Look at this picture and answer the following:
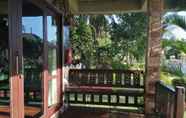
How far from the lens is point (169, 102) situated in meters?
3.59

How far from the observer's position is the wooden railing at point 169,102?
3.17 m

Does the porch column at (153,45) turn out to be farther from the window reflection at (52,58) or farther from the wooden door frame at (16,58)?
the wooden door frame at (16,58)

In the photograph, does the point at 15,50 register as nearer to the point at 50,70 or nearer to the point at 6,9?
the point at 6,9

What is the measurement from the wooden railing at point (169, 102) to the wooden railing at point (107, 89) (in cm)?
98

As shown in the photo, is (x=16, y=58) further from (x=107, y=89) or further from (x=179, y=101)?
(x=107, y=89)

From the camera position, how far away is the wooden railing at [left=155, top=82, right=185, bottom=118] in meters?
3.17

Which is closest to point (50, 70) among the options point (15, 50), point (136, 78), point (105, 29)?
point (15, 50)

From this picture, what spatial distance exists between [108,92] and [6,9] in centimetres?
334

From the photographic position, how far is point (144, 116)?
15.8ft

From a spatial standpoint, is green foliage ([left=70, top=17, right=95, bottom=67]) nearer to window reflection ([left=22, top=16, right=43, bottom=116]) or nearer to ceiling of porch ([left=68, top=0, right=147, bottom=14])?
ceiling of porch ([left=68, top=0, right=147, bottom=14])

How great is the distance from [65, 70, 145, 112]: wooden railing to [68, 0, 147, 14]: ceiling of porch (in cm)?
158

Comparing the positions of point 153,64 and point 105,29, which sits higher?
point 105,29

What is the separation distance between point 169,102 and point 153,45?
52.8 inches

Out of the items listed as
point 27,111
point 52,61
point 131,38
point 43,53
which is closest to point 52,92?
point 52,61
